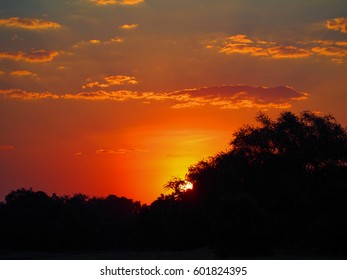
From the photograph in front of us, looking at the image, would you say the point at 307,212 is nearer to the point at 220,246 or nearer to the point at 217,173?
the point at 220,246

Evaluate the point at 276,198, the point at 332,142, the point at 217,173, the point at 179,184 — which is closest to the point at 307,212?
the point at 276,198

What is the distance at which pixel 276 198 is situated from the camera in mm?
49500

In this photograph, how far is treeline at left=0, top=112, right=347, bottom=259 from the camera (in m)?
Answer: 43.4

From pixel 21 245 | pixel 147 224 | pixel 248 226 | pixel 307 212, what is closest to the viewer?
pixel 248 226

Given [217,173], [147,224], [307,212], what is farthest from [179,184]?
[307,212]

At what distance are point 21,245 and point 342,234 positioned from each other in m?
52.1

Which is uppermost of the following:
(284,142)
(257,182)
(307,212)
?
Answer: (284,142)

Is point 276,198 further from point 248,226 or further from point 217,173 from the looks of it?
point 217,173

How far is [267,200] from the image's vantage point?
4912 centimetres

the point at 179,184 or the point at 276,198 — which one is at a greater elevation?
the point at 179,184

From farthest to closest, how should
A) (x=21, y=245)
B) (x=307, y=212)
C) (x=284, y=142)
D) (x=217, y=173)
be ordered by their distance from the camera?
(x=21, y=245), (x=217, y=173), (x=284, y=142), (x=307, y=212)

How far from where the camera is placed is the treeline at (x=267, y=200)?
43.4 m

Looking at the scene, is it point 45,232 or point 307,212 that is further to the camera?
point 45,232

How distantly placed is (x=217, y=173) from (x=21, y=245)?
3588 centimetres
